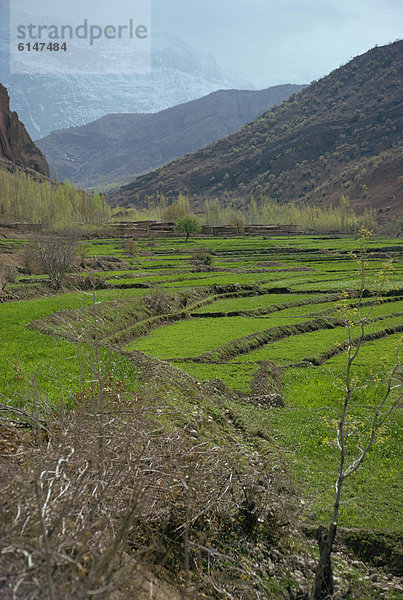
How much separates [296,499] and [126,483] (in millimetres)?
4836

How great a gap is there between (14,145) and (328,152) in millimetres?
100117

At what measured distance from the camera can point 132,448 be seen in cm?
707

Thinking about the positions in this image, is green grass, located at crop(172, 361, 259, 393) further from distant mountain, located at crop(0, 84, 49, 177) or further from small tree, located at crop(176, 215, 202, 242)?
distant mountain, located at crop(0, 84, 49, 177)

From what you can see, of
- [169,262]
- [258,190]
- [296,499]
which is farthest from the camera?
[258,190]

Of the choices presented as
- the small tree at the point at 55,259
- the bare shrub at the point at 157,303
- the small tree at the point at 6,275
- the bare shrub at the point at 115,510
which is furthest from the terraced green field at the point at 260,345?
the small tree at the point at 55,259

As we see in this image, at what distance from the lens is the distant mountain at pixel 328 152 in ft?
447

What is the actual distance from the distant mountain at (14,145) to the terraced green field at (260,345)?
87.1 meters

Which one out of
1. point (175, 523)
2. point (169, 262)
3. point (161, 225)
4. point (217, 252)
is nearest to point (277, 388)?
point (175, 523)

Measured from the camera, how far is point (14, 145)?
128500 mm

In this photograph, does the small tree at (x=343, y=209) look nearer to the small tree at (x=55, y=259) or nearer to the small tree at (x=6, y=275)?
the small tree at (x=55, y=259)

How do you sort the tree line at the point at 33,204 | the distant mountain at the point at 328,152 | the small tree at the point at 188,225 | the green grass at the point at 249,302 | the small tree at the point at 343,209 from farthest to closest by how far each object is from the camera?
the distant mountain at the point at 328,152
the small tree at the point at 343,209
the tree line at the point at 33,204
the small tree at the point at 188,225
the green grass at the point at 249,302

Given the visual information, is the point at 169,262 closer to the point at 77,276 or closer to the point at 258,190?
the point at 77,276

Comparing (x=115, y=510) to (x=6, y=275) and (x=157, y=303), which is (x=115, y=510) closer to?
(x=157, y=303)

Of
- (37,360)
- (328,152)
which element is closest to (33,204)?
(37,360)
